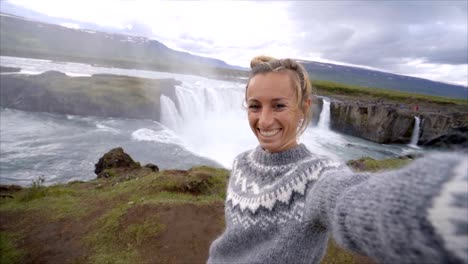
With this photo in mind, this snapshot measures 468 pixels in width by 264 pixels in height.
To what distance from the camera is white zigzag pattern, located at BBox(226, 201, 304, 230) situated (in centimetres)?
149

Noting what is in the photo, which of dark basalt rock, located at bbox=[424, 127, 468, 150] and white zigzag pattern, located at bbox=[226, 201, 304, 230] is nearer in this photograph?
dark basalt rock, located at bbox=[424, 127, 468, 150]

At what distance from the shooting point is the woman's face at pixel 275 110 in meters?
1.71

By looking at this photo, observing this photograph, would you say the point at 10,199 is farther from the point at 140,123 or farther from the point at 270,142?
the point at 140,123

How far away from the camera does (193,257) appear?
246 inches

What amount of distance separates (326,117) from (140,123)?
Answer: 2252 cm

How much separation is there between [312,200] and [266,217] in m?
0.45

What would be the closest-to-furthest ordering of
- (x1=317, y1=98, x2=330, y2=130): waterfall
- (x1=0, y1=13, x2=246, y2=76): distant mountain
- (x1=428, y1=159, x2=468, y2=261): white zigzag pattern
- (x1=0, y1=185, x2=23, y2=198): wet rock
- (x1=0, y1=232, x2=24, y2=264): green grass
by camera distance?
(x1=428, y1=159, x2=468, y2=261): white zigzag pattern, (x1=0, y1=232, x2=24, y2=264): green grass, (x1=0, y1=185, x2=23, y2=198): wet rock, (x1=317, y1=98, x2=330, y2=130): waterfall, (x1=0, y1=13, x2=246, y2=76): distant mountain

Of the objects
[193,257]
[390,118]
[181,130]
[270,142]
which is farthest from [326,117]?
[270,142]

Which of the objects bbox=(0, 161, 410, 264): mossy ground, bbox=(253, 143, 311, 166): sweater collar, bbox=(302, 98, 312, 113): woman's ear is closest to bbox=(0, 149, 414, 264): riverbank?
bbox=(0, 161, 410, 264): mossy ground

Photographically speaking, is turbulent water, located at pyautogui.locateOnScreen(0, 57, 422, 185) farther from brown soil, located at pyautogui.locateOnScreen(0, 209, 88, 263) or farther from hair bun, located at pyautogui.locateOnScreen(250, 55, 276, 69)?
hair bun, located at pyautogui.locateOnScreen(250, 55, 276, 69)

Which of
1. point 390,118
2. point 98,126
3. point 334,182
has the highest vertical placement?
point 334,182

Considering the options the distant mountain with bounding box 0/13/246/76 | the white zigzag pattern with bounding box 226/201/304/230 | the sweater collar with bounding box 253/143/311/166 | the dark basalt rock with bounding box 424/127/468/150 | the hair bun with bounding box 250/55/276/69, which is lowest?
the white zigzag pattern with bounding box 226/201/304/230

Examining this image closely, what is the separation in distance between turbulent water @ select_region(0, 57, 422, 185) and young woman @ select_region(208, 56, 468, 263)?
12909mm

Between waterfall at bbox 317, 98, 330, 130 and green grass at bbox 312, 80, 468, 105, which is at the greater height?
green grass at bbox 312, 80, 468, 105
